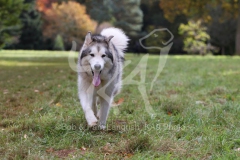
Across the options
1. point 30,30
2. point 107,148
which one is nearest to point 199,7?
point 30,30

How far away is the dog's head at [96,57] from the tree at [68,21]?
26895 mm

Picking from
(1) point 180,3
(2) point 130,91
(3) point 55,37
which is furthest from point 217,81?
(3) point 55,37

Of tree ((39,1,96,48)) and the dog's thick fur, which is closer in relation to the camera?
the dog's thick fur

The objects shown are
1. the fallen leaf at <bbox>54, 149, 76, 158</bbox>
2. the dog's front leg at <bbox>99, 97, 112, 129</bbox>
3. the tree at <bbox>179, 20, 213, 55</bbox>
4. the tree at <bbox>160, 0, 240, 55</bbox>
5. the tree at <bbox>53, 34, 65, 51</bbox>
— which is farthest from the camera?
the tree at <bbox>53, 34, 65, 51</bbox>

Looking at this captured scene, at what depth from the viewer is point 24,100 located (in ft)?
16.8

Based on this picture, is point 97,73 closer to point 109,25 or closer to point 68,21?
point 68,21

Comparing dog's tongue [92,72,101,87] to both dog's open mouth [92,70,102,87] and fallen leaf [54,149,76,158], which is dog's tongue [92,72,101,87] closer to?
dog's open mouth [92,70,102,87]

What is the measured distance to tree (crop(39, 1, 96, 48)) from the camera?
98.7 ft

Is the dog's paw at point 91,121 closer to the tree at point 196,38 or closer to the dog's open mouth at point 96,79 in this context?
the dog's open mouth at point 96,79

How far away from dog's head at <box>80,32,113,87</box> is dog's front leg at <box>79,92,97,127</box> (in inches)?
10.6

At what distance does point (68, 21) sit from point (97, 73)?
27771 mm

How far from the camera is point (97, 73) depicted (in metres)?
3.40

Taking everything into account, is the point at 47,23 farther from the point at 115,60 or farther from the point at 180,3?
the point at 115,60

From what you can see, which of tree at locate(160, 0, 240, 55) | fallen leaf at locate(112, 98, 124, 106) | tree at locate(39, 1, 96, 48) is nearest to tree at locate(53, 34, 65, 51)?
tree at locate(39, 1, 96, 48)
